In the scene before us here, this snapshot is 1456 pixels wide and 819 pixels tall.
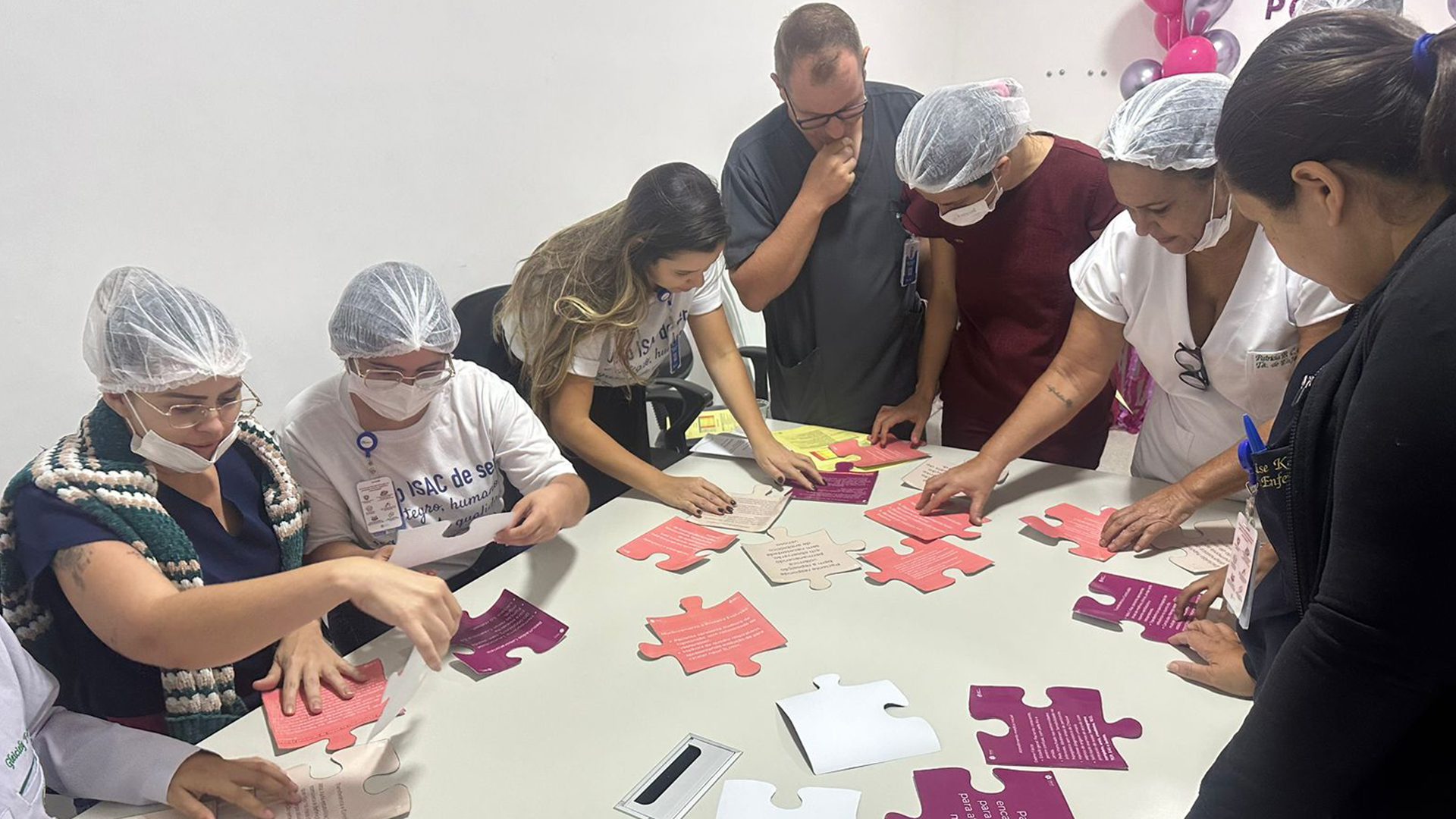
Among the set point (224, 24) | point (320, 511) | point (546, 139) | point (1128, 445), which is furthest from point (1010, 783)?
point (1128, 445)

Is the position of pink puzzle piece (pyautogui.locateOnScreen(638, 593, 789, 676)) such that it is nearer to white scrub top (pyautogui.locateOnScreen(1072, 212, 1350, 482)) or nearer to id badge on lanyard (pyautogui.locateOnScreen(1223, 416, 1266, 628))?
id badge on lanyard (pyautogui.locateOnScreen(1223, 416, 1266, 628))

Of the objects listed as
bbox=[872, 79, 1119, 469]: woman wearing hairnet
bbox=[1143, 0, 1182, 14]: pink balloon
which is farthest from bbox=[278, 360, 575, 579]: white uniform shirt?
bbox=[1143, 0, 1182, 14]: pink balloon

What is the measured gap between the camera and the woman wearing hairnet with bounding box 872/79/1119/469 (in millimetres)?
2105

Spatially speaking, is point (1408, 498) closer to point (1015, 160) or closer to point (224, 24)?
point (1015, 160)

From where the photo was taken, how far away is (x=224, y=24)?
77.7 inches

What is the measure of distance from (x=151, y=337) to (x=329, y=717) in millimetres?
648

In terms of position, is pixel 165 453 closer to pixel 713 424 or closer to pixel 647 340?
pixel 647 340

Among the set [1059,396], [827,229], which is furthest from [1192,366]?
[827,229]

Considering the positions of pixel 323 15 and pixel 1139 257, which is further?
pixel 323 15

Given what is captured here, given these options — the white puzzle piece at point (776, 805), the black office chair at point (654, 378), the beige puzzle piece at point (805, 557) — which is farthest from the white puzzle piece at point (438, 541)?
the black office chair at point (654, 378)

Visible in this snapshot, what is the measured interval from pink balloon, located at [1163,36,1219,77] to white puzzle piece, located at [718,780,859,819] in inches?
156

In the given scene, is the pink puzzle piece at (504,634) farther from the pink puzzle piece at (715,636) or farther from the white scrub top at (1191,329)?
the white scrub top at (1191,329)

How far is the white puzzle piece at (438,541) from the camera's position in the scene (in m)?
1.44

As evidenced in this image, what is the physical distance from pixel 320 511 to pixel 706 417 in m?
1.17
